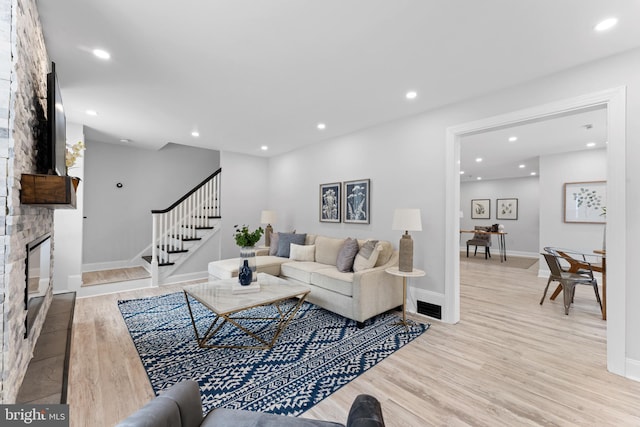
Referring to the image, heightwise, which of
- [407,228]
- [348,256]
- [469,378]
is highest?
[407,228]

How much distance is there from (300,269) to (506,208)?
8.19 metres

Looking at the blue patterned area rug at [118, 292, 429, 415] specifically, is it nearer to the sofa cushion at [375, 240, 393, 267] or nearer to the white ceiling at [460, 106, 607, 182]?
the sofa cushion at [375, 240, 393, 267]

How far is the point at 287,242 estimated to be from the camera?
4.97 metres

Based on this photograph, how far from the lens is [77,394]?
1.96 m

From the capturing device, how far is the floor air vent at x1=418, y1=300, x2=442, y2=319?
337 centimetres

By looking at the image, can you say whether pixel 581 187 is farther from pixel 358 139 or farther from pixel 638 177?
pixel 358 139

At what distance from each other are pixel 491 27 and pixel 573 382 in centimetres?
276

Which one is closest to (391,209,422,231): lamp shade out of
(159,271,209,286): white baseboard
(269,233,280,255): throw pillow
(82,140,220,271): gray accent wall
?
(269,233,280,255): throw pillow

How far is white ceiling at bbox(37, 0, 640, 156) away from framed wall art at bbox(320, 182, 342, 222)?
152 centimetres

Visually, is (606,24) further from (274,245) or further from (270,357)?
(274,245)

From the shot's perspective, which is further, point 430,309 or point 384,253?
point 384,253

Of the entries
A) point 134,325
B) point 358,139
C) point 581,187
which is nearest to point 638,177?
point 358,139

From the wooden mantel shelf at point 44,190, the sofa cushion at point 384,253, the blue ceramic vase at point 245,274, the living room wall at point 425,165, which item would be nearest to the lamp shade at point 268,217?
the living room wall at point 425,165

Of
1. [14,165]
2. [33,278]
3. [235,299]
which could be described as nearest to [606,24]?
[235,299]
